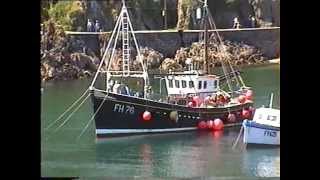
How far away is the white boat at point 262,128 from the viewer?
11.4 feet

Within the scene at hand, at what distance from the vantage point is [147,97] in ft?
12.4

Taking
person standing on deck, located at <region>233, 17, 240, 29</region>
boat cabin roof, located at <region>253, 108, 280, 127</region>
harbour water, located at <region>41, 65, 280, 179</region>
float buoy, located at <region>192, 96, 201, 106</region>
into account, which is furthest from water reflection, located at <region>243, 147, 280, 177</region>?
person standing on deck, located at <region>233, 17, 240, 29</region>

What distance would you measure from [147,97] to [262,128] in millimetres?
777

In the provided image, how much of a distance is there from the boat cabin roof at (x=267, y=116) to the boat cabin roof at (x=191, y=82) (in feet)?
1.07

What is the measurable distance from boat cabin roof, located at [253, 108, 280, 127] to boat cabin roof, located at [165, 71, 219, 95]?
33 centimetres

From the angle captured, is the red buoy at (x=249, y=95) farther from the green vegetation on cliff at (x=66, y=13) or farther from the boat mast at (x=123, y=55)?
the green vegetation on cliff at (x=66, y=13)

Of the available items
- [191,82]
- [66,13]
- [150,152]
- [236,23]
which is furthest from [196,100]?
[66,13]

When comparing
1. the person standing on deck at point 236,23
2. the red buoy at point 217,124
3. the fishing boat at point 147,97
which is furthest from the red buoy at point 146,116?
the person standing on deck at point 236,23

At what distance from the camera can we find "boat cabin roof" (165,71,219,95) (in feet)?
12.4
